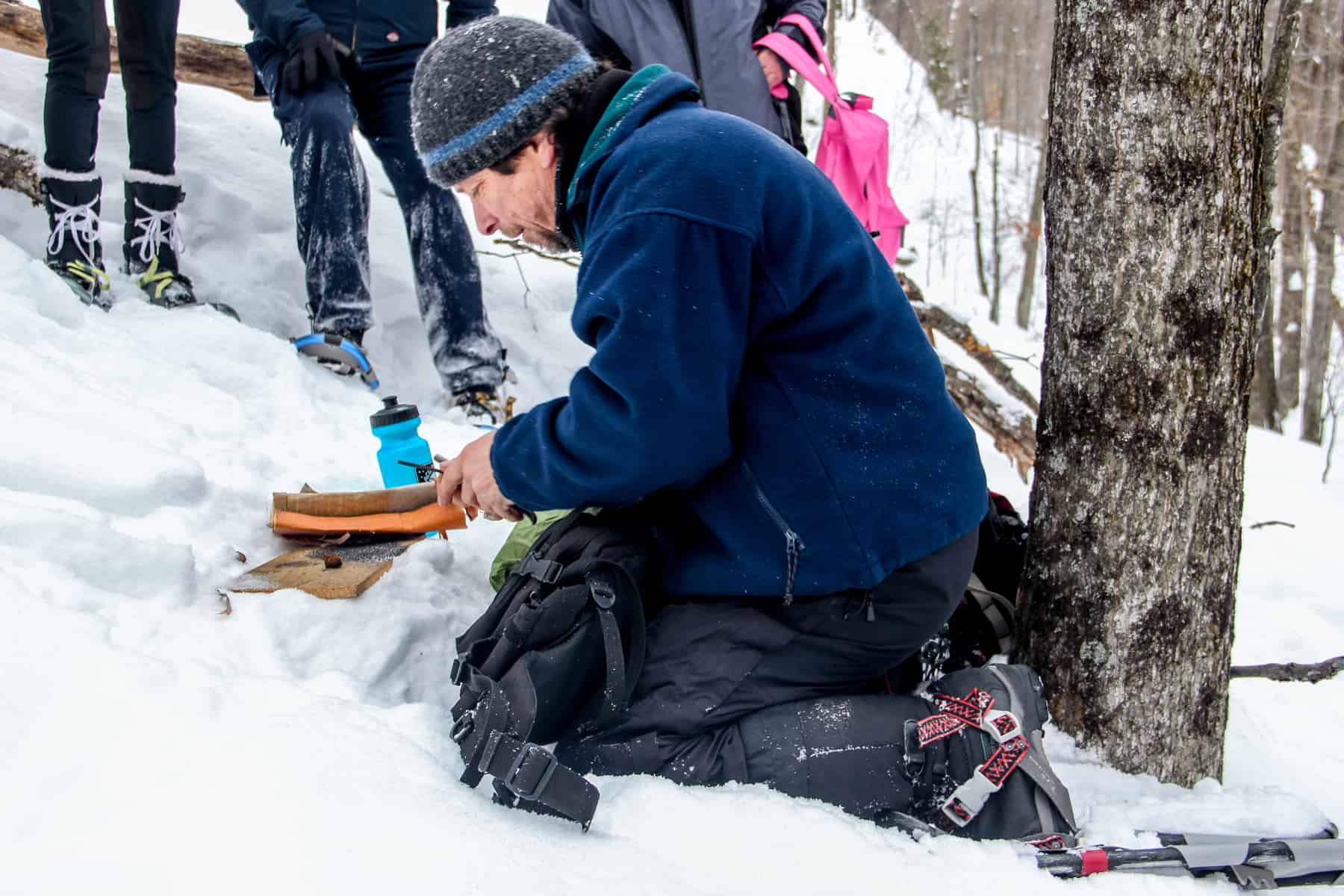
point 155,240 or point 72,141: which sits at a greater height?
point 72,141

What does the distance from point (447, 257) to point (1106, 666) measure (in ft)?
9.02

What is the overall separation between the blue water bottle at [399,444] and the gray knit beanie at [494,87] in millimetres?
961

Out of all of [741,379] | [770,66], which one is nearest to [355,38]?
[770,66]

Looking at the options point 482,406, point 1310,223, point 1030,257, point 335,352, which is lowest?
point 1030,257

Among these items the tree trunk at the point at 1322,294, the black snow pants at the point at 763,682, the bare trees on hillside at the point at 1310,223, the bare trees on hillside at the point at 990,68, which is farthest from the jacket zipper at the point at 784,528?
the bare trees on hillside at the point at 990,68

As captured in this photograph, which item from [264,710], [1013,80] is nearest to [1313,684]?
[264,710]

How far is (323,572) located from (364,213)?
1.92 m

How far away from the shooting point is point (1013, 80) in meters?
26.7

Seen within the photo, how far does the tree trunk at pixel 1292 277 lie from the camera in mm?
10836

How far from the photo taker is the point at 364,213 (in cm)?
362

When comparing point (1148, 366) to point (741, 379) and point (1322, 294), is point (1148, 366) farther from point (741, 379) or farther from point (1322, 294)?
point (1322, 294)

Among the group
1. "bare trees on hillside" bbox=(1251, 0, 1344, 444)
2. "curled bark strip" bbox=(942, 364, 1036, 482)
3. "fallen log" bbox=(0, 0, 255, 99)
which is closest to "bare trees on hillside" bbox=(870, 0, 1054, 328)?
"bare trees on hillside" bbox=(1251, 0, 1344, 444)

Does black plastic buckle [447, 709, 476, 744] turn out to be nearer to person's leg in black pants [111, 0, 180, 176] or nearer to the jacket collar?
the jacket collar

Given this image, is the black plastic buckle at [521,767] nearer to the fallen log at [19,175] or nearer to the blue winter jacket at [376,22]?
the blue winter jacket at [376,22]
